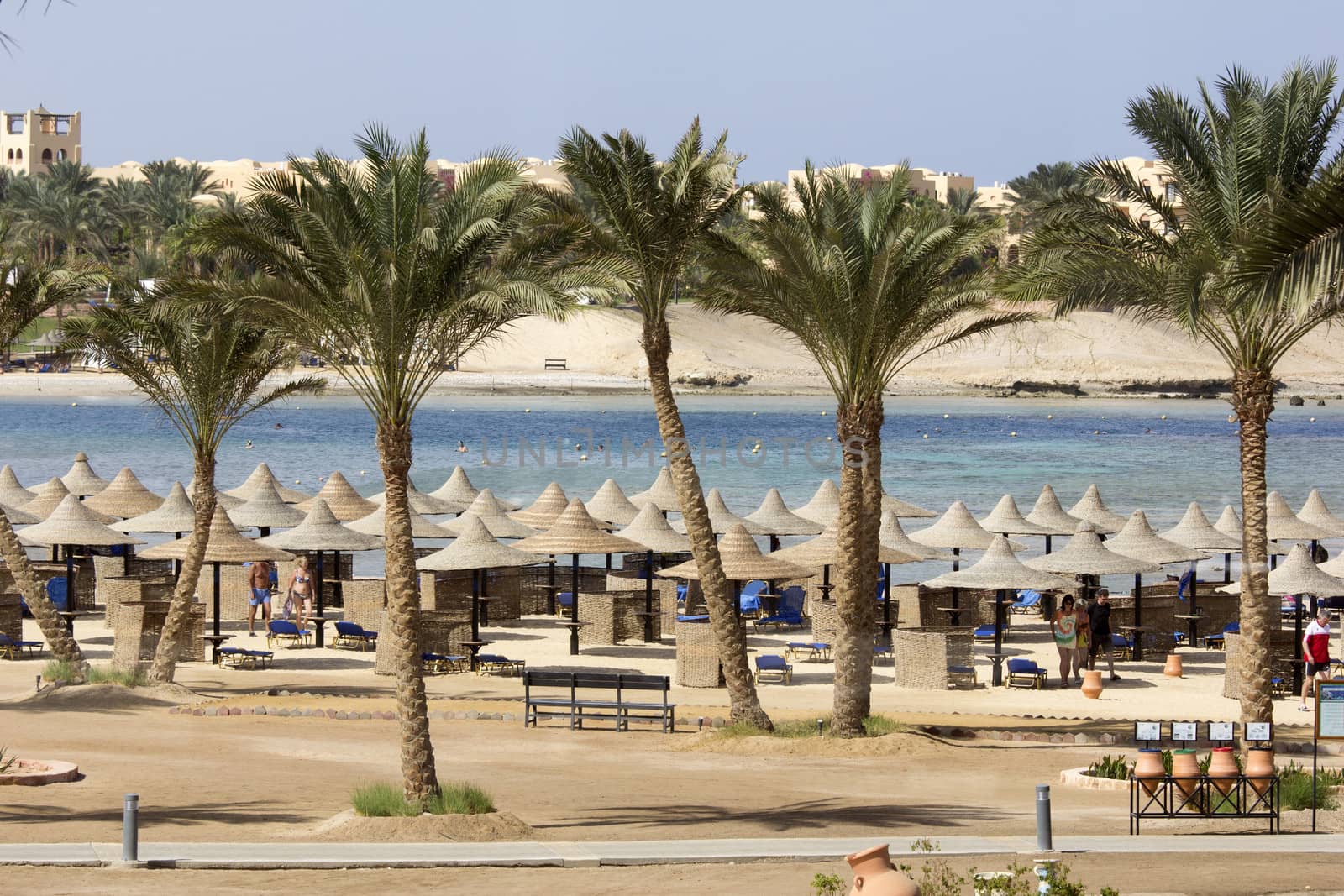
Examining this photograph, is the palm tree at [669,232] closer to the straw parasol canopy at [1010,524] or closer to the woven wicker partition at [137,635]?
the woven wicker partition at [137,635]

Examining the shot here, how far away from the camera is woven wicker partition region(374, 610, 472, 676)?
24.3 meters

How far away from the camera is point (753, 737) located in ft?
63.3

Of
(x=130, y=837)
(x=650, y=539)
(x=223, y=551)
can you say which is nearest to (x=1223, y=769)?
(x=130, y=837)

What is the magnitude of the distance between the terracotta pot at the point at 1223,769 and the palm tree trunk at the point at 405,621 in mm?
6390

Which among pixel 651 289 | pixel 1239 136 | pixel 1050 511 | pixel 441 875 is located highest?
Result: pixel 1239 136

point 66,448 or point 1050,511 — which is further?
point 66,448

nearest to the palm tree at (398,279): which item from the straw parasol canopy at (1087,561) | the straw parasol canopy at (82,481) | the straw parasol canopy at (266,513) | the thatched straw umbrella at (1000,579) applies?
the thatched straw umbrella at (1000,579)

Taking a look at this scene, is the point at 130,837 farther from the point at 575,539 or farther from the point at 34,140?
the point at 34,140

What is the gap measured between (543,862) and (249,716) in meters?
9.05

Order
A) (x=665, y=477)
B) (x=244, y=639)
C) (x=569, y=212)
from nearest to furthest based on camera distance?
(x=569, y=212), (x=244, y=639), (x=665, y=477)

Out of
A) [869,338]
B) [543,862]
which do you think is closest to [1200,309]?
[869,338]

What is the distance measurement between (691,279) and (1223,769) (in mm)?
8988

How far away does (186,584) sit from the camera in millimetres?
22219

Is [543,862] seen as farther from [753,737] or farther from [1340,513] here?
[1340,513]
